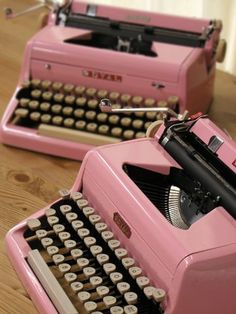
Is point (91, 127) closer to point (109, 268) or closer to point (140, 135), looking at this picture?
point (140, 135)

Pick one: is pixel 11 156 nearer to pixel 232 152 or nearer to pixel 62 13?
pixel 62 13

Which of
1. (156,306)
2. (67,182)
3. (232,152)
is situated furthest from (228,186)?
(67,182)

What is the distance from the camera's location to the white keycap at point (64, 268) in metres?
1.27

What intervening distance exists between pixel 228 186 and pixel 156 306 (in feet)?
0.87

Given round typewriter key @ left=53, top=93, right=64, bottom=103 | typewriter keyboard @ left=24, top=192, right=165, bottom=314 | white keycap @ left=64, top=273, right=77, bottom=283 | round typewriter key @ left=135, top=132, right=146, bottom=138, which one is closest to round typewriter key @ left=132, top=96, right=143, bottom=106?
round typewriter key @ left=135, top=132, right=146, bottom=138

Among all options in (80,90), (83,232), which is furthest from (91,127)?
(83,232)

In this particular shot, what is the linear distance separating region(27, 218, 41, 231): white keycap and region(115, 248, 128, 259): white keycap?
22cm

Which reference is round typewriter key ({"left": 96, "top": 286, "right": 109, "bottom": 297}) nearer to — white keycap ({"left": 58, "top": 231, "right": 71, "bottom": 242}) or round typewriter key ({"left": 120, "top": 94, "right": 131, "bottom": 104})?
white keycap ({"left": 58, "top": 231, "right": 71, "bottom": 242})

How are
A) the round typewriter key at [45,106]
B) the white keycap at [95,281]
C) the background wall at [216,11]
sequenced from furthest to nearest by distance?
the background wall at [216,11], the round typewriter key at [45,106], the white keycap at [95,281]

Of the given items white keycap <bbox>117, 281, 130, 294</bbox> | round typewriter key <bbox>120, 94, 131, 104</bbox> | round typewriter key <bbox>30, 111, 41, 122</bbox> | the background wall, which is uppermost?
the background wall

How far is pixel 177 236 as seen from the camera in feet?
3.73

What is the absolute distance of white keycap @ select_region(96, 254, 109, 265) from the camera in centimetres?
125

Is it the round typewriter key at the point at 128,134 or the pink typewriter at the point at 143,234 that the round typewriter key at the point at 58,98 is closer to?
the round typewriter key at the point at 128,134

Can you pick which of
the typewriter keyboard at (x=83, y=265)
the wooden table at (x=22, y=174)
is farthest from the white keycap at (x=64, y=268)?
the wooden table at (x=22, y=174)
